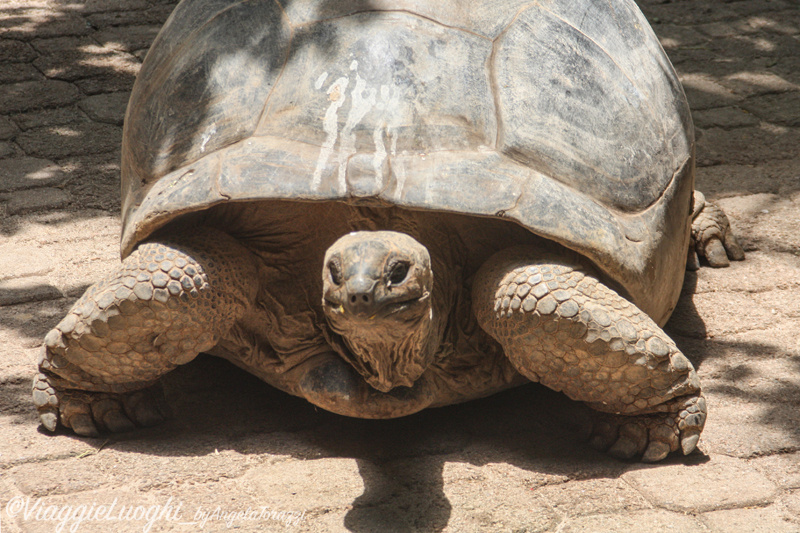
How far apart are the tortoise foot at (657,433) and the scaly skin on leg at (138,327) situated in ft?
4.09

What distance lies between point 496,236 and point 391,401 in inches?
25.4

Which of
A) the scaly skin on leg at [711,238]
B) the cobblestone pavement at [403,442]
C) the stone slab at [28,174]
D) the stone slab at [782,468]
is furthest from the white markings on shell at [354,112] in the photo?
the stone slab at [28,174]

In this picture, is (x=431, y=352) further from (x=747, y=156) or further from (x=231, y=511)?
(x=747, y=156)

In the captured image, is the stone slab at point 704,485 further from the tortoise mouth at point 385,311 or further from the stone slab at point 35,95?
the stone slab at point 35,95

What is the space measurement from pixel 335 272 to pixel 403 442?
0.83 metres

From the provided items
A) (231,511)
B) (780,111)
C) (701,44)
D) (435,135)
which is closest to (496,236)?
(435,135)

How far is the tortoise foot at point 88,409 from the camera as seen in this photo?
111 inches

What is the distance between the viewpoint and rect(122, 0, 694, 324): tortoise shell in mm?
2619

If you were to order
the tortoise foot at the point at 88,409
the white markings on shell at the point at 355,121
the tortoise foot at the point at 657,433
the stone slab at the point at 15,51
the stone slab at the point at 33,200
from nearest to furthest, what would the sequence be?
the white markings on shell at the point at 355,121
the tortoise foot at the point at 657,433
the tortoise foot at the point at 88,409
the stone slab at the point at 33,200
the stone slab at the point at 15,51

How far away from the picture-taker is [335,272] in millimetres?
2287

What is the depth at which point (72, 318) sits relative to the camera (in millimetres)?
2715

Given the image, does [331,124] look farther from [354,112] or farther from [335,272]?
[335,272]

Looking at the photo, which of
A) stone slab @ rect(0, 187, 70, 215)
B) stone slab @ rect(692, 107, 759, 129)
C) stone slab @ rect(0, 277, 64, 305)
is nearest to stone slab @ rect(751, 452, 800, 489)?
stone slab @ rect(0, 277, 64, 305)

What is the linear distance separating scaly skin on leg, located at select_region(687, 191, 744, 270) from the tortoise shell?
0.91m
